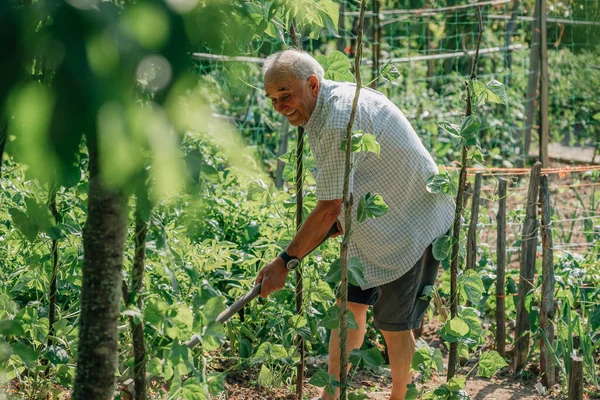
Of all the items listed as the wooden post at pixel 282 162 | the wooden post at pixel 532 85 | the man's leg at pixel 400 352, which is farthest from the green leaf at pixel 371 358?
the wooden post at pixel 532 85

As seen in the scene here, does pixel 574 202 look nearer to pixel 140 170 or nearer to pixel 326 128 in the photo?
pixel 326 128

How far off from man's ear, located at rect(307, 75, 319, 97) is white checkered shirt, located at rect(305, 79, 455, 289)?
0.02m

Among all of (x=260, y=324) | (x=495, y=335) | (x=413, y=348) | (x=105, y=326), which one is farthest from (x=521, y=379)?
Result: (x=105, y=326)

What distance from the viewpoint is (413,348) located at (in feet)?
11.1

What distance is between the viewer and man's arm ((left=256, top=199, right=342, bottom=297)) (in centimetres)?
275

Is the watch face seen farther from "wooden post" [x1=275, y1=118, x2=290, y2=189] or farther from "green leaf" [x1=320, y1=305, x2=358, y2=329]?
"wooden post" [x1=275, y1=118, x2=290, y2=189]

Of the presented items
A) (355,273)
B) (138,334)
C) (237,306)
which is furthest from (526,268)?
(138,334)

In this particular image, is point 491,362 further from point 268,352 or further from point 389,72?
point 389,72

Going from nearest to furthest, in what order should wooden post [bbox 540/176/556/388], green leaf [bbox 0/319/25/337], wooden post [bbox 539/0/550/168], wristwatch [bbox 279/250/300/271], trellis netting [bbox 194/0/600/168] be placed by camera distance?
green leaf [bbox 0/319/25/337]
wristwatch [bbox 279/250/300/271]
wooden post [bbox 540/176/556/388]
wooden post [bbox 539/0/550/168]
trellis netting [bbox 194/0/600/168]

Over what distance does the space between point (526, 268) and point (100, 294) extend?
271cm

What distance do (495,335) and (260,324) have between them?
126 centimetres

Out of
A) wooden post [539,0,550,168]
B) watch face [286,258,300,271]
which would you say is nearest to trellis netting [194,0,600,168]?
wooden post [539,0,550,168]

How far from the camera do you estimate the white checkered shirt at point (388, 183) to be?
2895mm

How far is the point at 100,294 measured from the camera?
1681mm
